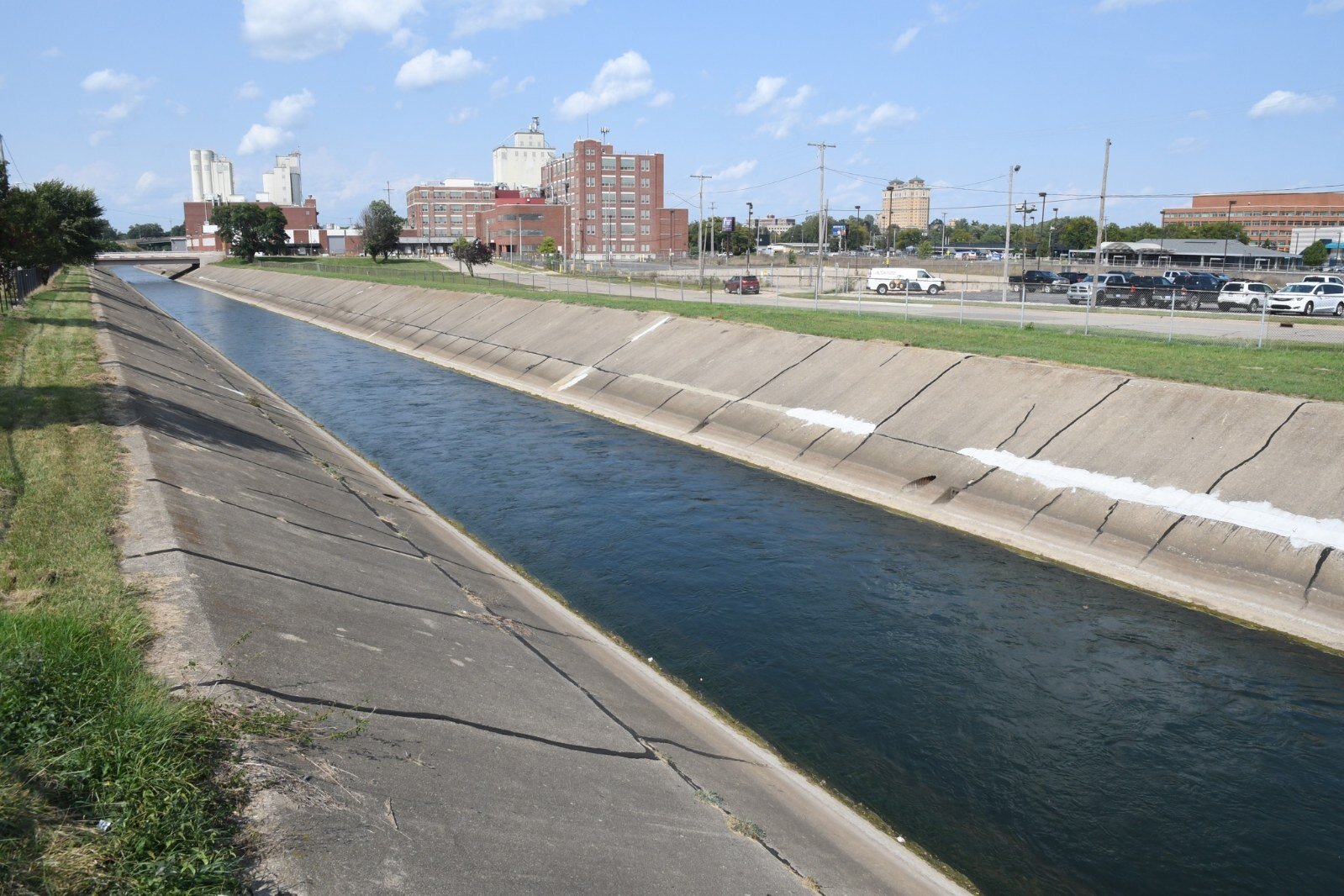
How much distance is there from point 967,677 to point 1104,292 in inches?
1997

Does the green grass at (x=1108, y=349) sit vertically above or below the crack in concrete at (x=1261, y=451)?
above

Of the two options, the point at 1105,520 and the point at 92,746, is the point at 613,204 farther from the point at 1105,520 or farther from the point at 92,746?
the point at 92,746

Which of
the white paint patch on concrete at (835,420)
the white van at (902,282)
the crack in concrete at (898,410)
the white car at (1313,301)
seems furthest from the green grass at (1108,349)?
the white van at (902,282)

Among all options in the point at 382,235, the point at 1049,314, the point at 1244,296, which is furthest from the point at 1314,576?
the point at 382,235

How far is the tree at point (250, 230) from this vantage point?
14538 centimetres

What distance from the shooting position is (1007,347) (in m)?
29.4

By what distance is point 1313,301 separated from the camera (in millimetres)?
48906

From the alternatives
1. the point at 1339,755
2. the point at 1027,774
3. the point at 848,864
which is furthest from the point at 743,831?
the point at 1339,755

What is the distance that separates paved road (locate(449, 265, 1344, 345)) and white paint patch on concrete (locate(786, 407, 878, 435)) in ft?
43.9

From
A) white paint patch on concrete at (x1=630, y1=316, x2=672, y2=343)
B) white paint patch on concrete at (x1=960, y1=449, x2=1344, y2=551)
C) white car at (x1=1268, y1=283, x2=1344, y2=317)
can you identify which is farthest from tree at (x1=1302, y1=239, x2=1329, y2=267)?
white paint patch on concrete at (x1=960, y1=449, x2=1344, y2=551)

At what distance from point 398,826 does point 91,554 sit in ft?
18.7

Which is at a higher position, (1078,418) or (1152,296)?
(1152,296)

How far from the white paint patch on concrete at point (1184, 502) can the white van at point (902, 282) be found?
50240mm

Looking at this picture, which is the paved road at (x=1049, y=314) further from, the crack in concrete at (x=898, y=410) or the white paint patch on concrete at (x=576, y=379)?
the white paint patch on concrete at (x=576, y=379)
